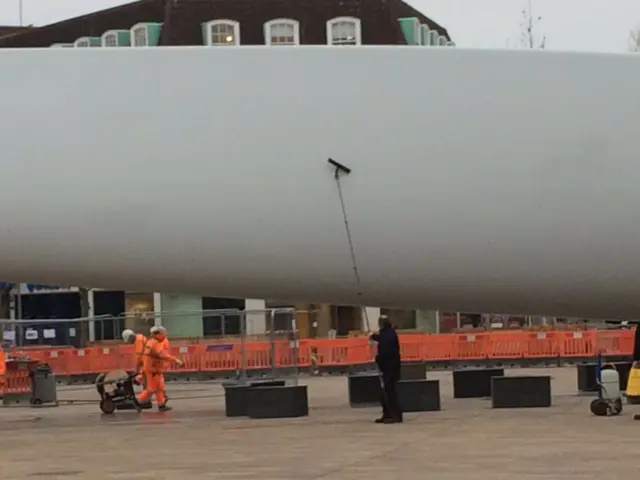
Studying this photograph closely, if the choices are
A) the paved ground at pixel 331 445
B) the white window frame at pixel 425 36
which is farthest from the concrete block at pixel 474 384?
the white window frame at pixel 425 36

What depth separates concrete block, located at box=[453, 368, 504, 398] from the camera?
20375 millimetres

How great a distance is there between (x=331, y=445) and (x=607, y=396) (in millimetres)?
4703

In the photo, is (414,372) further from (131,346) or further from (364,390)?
(131,346)

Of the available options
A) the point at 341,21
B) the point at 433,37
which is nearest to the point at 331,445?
the point at 341,21

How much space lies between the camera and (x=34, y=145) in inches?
351

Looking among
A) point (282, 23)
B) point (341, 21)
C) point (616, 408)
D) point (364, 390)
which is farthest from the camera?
point (282, 23)

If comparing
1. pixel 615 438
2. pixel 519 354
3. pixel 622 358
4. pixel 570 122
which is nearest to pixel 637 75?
pixel 570 122

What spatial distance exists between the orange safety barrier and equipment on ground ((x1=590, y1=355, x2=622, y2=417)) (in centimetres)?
1058

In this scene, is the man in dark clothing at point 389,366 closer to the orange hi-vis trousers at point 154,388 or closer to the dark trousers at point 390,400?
the dark trousers at point 390,400

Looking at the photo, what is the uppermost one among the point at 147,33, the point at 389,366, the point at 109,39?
the point at 109,39

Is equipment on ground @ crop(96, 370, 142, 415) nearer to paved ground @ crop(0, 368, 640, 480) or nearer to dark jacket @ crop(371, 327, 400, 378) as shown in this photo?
paved ground @ crop(0, 368, 640, 480)

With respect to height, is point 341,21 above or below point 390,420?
above

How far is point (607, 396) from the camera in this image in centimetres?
1619

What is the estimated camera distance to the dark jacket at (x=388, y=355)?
1606 cm
